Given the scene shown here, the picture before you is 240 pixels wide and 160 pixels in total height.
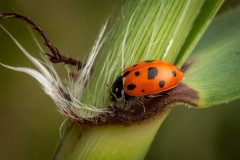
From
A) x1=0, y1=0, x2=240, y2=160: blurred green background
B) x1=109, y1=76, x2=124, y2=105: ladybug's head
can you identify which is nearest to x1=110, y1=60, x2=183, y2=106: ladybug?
x1=109, y1=76, x2=124, y2=105: ladybug's head

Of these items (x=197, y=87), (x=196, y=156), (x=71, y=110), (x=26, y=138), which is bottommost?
(x=26, y=138)

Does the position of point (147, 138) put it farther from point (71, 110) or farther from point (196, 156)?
point (196, 156)

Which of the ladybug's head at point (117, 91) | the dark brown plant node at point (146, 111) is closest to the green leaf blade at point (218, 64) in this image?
the dark brown plant node at point (146, 111)

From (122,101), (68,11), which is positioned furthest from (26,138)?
(122,101)

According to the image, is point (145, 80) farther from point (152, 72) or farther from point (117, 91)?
point (117, 91)

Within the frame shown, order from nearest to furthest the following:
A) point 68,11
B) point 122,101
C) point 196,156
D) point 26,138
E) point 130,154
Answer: point 130,154 → point 122,101 → point 196,156 → point 26,138 → point 68,11

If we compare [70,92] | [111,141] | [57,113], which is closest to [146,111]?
[111,141]
